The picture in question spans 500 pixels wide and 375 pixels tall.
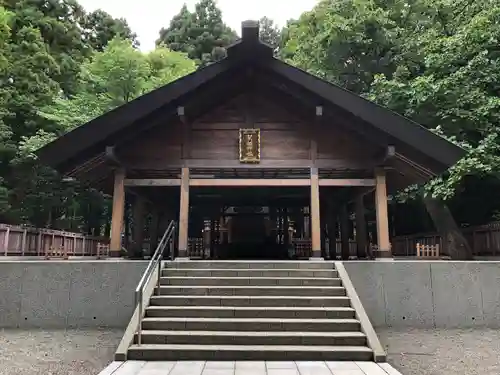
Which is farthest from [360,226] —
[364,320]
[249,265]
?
[364,320]

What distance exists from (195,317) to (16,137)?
49.2ft

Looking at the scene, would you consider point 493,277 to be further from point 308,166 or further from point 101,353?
point 101,353

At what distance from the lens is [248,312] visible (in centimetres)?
668

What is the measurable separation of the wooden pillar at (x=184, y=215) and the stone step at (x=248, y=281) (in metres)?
1.49

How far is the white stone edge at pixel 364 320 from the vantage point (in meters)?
5.60

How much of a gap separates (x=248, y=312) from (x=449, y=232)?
35.6 feet

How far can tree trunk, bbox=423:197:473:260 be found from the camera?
14240mm

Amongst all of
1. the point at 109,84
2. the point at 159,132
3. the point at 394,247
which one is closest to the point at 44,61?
the point at 109,84

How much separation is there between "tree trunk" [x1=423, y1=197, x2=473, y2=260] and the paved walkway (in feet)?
34.0

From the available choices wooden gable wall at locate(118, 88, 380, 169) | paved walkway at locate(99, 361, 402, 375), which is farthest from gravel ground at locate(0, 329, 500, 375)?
wooden gable wall at locate(118, 88, 380, 169)

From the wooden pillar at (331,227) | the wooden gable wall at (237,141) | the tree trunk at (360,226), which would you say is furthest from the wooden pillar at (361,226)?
the wooden gable wall at (237,141)

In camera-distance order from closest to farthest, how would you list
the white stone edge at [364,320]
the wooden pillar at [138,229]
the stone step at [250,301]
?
the white stone edge at [364,320], the stone step at [250,301], the wooden pillar at [138,229]

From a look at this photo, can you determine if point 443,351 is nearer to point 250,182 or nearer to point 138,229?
point 250,182

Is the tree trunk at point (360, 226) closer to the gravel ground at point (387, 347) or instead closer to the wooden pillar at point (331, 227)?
the wooden pillar at point (331, 227)
